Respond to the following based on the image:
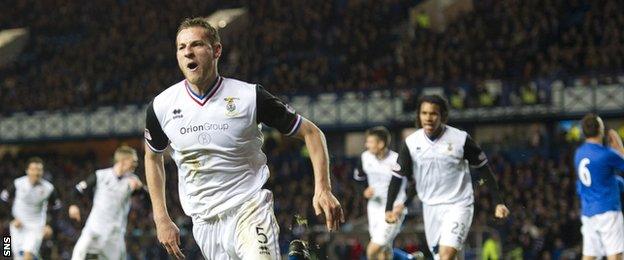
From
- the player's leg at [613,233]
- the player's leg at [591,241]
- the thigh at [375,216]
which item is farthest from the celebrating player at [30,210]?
the player's leg at [613,233]

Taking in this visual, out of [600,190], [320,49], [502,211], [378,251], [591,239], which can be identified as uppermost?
[320,49]

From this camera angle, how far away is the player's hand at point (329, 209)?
562 centimetres

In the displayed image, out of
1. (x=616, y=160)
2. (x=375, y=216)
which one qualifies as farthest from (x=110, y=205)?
(x=616, y=160)

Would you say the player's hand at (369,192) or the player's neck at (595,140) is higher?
the player's neck at (595,140)

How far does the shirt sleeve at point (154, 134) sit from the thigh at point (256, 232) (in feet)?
2.11

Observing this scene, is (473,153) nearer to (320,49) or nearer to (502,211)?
(502,211)

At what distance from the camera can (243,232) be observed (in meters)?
6.21

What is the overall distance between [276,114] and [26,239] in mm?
11469

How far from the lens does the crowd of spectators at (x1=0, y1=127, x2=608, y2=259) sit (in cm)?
1894

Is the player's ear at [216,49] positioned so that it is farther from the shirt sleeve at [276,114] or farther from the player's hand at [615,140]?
the player's hand at [615,140]

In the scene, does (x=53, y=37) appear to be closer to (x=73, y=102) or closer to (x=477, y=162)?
(x=73, y=102)

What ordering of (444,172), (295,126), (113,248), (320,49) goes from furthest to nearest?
(320,49), (113,248), (444,172), (295,126)

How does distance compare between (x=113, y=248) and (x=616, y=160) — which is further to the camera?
(x=113, y=248)

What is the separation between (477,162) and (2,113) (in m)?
28.1
